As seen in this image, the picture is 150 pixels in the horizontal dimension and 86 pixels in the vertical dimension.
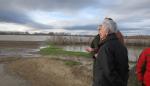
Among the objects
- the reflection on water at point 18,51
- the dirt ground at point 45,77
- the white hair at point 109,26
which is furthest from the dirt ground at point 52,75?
the reflection on water at point 18,51

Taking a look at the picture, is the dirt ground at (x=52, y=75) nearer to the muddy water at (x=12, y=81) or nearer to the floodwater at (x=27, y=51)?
the muddy water at (x=12, y=81)

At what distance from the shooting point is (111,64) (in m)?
Result: 3.49

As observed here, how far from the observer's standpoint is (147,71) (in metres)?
4.73

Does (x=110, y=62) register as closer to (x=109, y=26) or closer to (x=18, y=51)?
(x=109, y=26)

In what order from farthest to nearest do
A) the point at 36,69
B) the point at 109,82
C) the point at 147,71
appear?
the point at 36,69, the point at 147,71, the point at 109,82

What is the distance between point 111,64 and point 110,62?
28 millimetres

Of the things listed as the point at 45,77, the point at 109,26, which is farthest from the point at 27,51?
the point at 109,26

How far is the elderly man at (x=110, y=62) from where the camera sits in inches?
137

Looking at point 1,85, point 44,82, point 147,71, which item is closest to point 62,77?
point 44,82

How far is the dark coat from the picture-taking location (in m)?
3.48

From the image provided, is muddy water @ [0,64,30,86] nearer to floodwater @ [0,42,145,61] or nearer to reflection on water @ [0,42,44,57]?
floodwater @ [0,42,145,61]

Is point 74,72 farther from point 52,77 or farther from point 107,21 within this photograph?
point 107,21

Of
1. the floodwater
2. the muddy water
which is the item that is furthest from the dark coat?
the floodwater

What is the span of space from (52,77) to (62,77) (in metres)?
0.44
